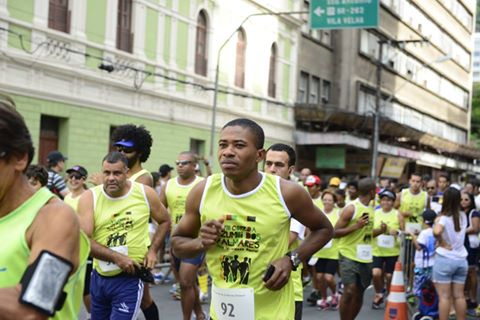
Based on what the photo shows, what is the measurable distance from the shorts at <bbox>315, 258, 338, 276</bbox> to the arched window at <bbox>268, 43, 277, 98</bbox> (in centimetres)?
2135

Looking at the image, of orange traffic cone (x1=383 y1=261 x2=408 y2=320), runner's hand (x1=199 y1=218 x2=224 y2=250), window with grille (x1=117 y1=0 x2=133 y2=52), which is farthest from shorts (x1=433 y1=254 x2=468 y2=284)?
window with grille (x1=117 y1=0 x2=133 y2=52)

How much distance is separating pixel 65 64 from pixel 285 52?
1503 centimetres

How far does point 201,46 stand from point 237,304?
23681 mm

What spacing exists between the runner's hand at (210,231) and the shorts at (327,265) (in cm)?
779

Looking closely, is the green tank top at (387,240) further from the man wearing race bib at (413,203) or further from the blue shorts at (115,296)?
the blue shorts at (115,296)

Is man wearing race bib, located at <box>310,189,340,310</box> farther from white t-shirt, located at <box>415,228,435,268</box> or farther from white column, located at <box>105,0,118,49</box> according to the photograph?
white column, located at <box>105,0,118,49</box>

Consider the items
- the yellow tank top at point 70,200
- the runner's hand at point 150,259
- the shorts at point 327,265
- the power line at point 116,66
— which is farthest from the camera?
the power line at point 116,66

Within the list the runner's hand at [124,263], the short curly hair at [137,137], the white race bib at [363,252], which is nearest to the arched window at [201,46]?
the white race bib at [363,252]

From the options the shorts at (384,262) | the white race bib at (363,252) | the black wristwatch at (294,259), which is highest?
the black wristwatch at (294,259)

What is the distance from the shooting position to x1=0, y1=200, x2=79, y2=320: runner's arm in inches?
89.2

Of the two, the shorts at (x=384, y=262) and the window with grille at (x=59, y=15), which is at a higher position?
the window with grille at (x=59, y=15)

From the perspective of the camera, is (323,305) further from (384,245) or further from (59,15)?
(59,15)

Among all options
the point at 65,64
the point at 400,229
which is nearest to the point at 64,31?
the point at 65,64

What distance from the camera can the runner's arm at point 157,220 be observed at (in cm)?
630
